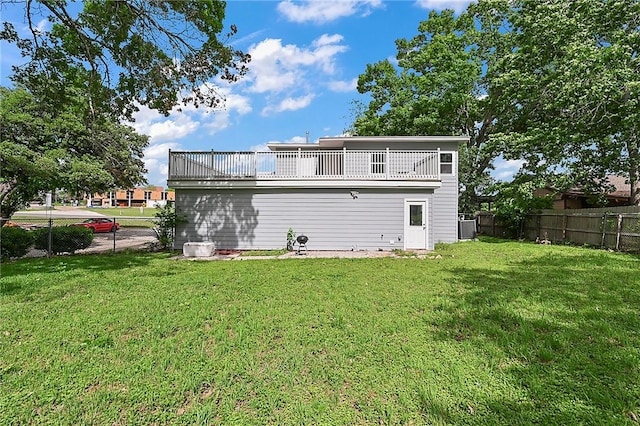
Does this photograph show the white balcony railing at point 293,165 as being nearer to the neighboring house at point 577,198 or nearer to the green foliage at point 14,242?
the green foliage at point 14,242

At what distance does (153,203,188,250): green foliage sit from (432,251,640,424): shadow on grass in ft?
31.5

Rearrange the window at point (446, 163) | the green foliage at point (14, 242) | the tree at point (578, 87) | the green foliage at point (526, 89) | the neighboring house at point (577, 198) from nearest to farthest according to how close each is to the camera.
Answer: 1. the green foliage at point (14, 242)
2. the tree at point (578, 87)
3. the green foliage at point (526, 89)
4. the window at point (446, 163)
5. the neighboring house at point (577, 198)

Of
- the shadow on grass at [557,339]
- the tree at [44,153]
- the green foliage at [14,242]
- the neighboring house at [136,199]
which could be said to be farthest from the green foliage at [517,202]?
the neighboring house at [136,199]

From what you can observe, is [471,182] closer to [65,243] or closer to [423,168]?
[423,168]

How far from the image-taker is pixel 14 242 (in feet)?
31.2

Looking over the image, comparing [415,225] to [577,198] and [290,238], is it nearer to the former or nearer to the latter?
[290,238]

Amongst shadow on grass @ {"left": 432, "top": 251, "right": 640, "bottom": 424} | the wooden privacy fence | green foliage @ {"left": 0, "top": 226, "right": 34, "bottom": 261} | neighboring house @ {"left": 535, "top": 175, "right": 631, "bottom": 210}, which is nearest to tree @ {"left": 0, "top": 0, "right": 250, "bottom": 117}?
green foliage @ {"left": 0, "top": 226, "right": 34, "bottom": 261}

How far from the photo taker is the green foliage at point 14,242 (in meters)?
9.28

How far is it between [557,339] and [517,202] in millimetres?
14320

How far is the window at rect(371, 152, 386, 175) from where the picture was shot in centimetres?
1246

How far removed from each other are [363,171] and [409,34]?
1722 centimetres

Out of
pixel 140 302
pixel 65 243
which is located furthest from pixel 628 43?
pixel 65 243

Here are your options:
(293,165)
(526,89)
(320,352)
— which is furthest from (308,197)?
(526,89)

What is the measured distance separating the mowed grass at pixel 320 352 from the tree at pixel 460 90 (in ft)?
48.9
